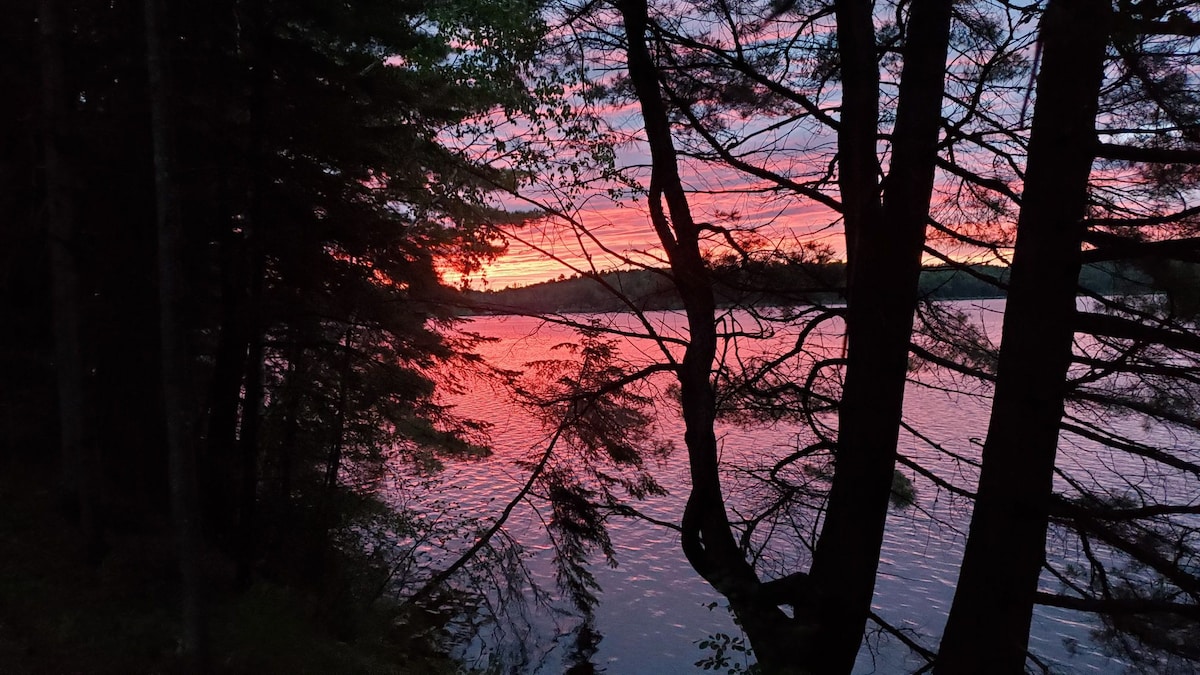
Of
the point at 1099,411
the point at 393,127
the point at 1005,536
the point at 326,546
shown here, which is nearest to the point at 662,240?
the point at 1005,536

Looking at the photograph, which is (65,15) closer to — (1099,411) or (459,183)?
(459,183)

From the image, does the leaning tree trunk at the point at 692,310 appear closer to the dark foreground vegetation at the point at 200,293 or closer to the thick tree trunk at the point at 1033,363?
the dark foreground vegetation at the point at 200,293

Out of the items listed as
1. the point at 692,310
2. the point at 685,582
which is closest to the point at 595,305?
the point at 692,310

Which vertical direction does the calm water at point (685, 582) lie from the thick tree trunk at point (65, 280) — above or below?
below

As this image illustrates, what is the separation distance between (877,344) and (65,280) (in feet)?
27.6

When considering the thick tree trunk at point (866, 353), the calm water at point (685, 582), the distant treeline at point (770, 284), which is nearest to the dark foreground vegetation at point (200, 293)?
the distant treeline at point (770, 284)

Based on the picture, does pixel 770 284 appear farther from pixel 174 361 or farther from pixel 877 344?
pixel 174 361

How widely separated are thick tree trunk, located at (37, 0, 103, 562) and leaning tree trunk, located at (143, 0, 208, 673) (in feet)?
7.96

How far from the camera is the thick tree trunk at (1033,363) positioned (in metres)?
4.47

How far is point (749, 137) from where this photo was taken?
6.89m

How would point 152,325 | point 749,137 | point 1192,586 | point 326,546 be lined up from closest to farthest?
1. point 1192,586
2. point 749,137
3. point 152,325
4. point 326,546

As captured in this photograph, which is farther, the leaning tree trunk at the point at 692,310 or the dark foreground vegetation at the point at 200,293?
the dark foreground vegetation at the point at 200,293

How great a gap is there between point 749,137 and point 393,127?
17.8 ft

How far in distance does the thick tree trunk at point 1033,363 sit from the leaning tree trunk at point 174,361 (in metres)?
6.15
